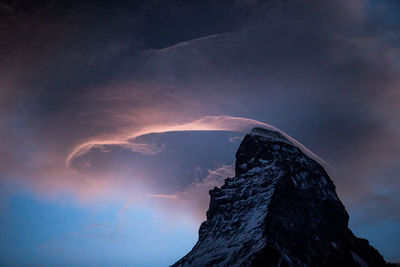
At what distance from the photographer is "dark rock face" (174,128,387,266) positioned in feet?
196

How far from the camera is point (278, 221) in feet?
214

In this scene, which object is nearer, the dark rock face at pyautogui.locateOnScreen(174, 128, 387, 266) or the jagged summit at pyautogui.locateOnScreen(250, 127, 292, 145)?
the dark rock face at pyautogui.locateOnScreen(174, 128, 387, 266)

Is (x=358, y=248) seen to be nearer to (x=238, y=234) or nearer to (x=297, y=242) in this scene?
(x=297, y=242)

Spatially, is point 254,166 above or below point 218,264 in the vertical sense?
above

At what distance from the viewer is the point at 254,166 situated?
306 feet

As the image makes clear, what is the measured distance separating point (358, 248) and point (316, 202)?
1614cm

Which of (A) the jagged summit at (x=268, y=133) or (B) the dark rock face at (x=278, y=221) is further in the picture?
(A) the jagged summit at (x=268, y=133)

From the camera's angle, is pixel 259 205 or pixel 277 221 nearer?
pixel 277 221

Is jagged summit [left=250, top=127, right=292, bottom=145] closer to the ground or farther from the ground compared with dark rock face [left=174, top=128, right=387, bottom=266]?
farther from the ground

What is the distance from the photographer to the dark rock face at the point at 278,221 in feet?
196

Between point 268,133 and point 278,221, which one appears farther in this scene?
point 268,133

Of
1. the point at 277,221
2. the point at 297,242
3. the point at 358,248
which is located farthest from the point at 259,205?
the point at 358,248

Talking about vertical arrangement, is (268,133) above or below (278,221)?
above

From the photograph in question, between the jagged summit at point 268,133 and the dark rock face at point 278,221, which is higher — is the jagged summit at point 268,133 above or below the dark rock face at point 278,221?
above
